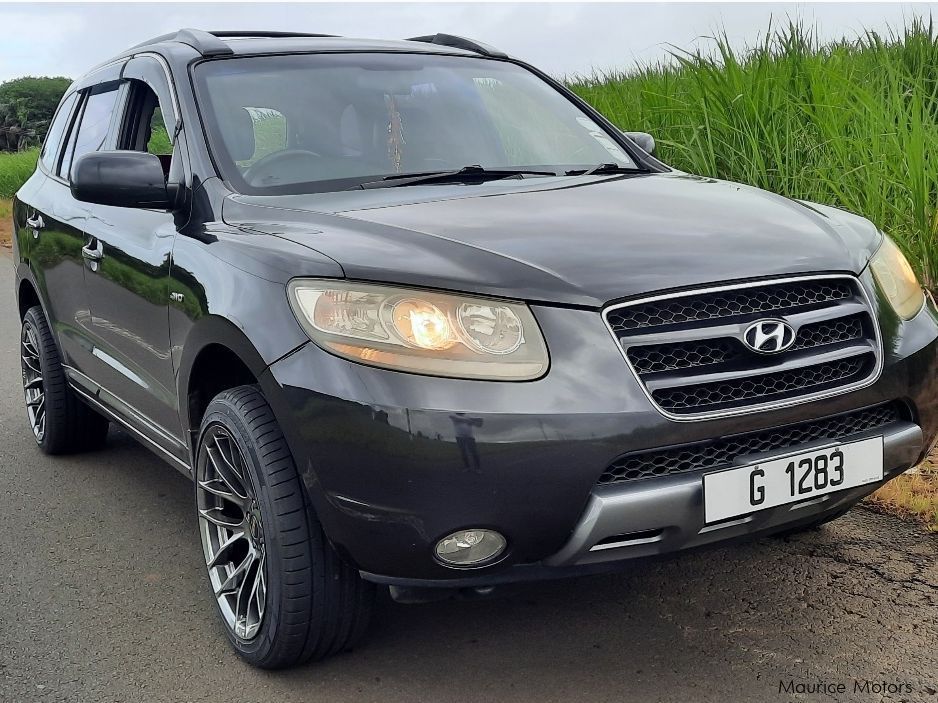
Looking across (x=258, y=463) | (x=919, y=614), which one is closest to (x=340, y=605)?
(x=258, y=463)

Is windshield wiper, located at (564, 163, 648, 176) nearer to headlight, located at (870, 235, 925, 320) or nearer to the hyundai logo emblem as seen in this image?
headlight, located at (870, 235, 925, 320)

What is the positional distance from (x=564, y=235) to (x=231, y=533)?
4.17 ft

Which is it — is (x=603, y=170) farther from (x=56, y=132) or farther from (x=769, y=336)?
(x=56, y=132)

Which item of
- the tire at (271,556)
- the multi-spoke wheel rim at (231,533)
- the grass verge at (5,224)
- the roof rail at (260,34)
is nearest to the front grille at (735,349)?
the tire at (271,556)

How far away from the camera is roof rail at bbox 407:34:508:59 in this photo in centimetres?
458

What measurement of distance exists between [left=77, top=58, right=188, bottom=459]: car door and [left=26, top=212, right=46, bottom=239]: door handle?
67 centimetres

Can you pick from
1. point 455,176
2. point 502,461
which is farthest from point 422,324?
point 455,176

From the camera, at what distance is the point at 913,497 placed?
3.88 metres

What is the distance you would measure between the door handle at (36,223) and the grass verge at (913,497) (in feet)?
11.4

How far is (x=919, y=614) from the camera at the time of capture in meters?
3.08

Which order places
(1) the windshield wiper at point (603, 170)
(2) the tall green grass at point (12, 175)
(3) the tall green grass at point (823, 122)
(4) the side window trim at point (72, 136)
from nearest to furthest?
(1) the windshield wiper at point (603, 170) → (4) the side window trim at point (72, 136) → (3) the tall green grass at point (823, 122) → (2) the tall green grass at point (12, 175)

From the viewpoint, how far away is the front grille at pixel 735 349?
248cm

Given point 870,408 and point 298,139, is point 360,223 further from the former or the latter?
point 870,408
